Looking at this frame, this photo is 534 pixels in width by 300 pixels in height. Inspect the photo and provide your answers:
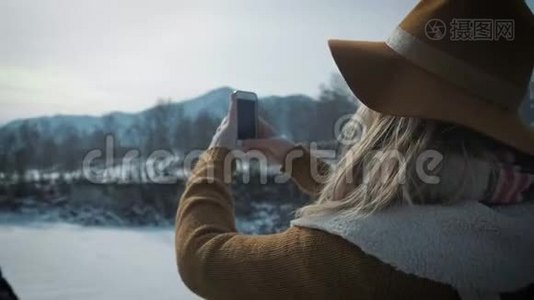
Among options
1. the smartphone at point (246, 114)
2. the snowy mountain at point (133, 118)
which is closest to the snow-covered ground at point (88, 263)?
the snowy mountain at point (133, 118)

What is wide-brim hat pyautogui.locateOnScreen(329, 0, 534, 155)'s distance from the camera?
54 centimetres

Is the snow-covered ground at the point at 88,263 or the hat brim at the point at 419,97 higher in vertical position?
the hat brim at the point at 419,97

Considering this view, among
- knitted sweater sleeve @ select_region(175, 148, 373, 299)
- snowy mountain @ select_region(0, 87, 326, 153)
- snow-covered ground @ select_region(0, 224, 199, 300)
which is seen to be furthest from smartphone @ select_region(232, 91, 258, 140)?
snow-covered ground @ select_region(0, 224, 199, 300)

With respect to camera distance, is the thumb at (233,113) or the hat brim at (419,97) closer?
the hat brim at (419,97)

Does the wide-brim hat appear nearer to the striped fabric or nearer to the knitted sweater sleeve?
the striped fabric

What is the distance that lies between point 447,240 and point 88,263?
1.14 metres

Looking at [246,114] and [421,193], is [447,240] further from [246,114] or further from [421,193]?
[246,114]

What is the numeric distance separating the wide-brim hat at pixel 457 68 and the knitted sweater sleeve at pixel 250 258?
0.54 ft

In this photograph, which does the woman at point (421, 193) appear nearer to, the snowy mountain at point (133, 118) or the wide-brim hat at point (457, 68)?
the wide-brim hat at point (457, 68)

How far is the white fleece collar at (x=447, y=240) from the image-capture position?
0.51 meters

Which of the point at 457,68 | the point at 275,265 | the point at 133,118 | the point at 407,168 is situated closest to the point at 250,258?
the point at 275,265

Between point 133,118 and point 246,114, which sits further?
point 133,118

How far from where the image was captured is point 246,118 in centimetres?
83

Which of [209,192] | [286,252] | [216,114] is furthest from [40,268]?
[286,252]
